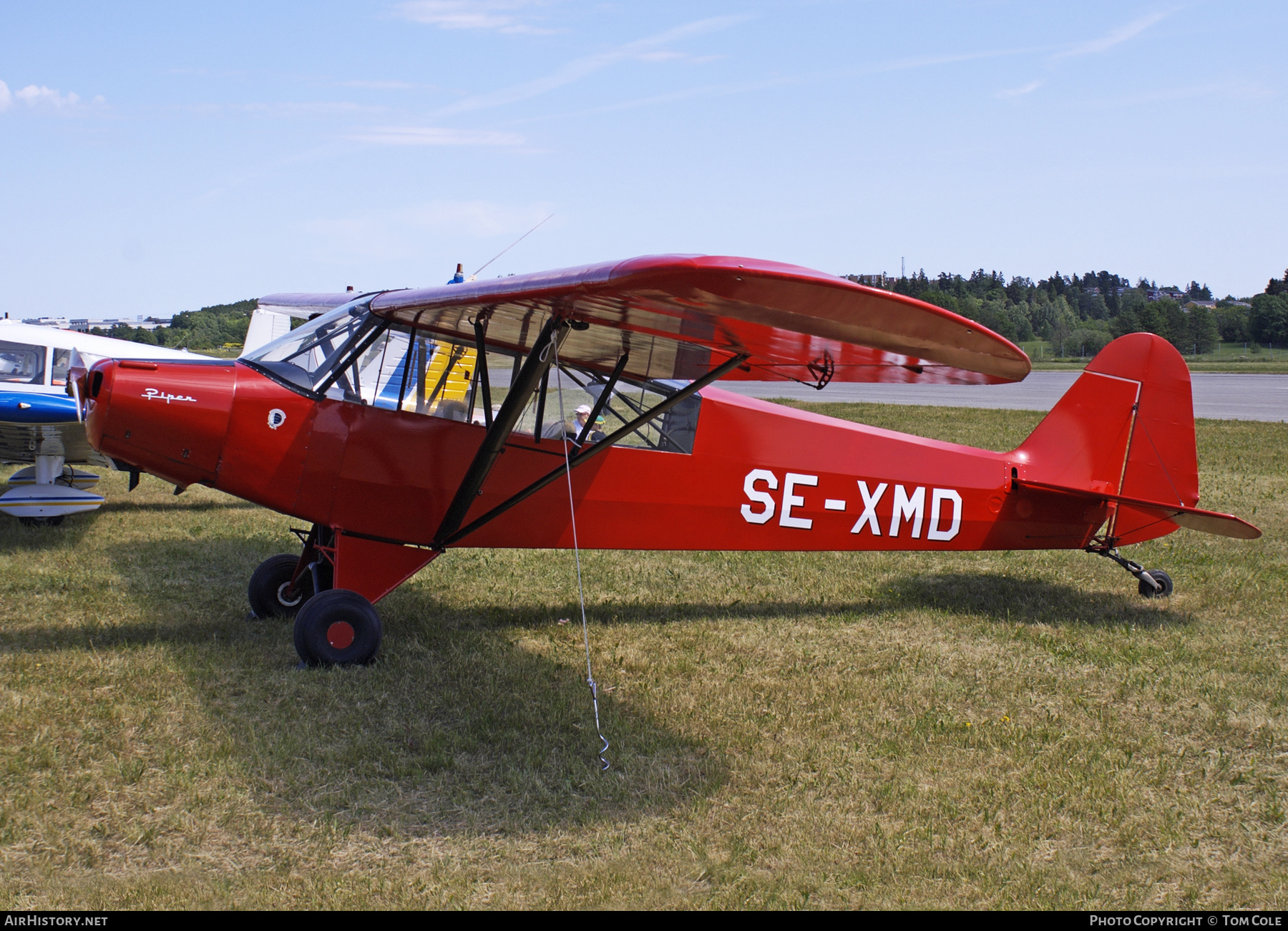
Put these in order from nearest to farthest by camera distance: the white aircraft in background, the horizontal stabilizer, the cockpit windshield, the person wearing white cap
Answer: the cockpit windshield, the person wearing white cap, the horizontal stabilizer, the white aircraft in background

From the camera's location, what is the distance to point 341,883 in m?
3.38

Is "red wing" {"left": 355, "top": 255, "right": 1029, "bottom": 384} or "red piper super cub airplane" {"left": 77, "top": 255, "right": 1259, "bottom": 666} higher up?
"red wing" {"left": 355, "top": 255, "right": 1029, "bottom": 384}

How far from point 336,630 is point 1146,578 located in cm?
603

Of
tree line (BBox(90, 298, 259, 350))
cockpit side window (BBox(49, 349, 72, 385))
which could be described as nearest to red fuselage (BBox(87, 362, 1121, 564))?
cockpit side window (BBox(49, 349, 72, 385))

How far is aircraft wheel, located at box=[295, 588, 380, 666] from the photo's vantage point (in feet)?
17.7

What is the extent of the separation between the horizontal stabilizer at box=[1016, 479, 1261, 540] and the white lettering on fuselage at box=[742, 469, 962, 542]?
0.66 metres

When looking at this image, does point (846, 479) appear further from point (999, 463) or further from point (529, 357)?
point (529, 357)

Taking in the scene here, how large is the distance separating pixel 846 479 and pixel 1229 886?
12.0 ft

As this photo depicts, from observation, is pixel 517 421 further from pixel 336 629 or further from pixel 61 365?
pixel 61 365

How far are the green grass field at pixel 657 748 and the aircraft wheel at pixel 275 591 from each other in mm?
160

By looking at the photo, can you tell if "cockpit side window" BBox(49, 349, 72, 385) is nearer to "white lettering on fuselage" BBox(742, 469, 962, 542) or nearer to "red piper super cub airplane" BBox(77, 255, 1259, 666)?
"red piper super cub airplane" BBox(77, 255, 1259, 666)

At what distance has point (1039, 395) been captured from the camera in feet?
98.2

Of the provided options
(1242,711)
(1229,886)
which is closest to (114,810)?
(1229,886)

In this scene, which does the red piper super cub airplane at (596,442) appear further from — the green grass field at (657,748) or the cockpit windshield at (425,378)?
the green grass field at (657,748)
